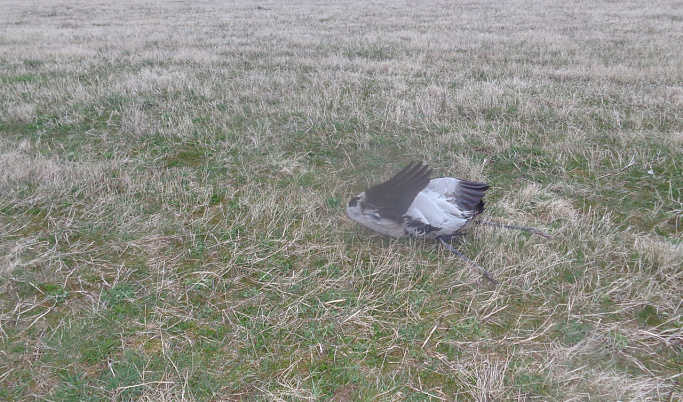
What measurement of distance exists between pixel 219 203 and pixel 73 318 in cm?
158

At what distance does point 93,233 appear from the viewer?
343cm

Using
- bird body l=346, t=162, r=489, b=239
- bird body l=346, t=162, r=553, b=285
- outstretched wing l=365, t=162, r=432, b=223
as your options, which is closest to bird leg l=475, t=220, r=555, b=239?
bird body l=346, t=162, r=553, b=285

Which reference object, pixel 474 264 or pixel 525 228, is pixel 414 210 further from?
pixel 525 228

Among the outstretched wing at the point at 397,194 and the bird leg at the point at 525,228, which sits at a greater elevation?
the outstretched wing at the point at 397,194

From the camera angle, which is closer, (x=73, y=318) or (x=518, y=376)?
(x=518, y=376)

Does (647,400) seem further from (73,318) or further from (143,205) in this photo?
(143,205)

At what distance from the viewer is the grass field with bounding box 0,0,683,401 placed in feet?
7.56

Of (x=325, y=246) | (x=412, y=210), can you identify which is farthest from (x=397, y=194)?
(x=325, y=246)

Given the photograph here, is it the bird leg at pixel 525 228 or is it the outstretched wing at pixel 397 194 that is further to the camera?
the bird leg at pixel 525 228

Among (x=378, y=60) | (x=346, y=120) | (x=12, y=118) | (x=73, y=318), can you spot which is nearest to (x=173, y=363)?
(x=73, y=318)

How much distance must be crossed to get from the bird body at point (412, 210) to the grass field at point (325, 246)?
0.18m

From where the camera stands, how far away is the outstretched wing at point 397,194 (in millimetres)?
3125

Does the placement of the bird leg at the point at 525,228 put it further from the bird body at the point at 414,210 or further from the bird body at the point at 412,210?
the bird body at the point at 412,210

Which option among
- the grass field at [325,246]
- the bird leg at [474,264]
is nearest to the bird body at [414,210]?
the bird leg at [474,264]
